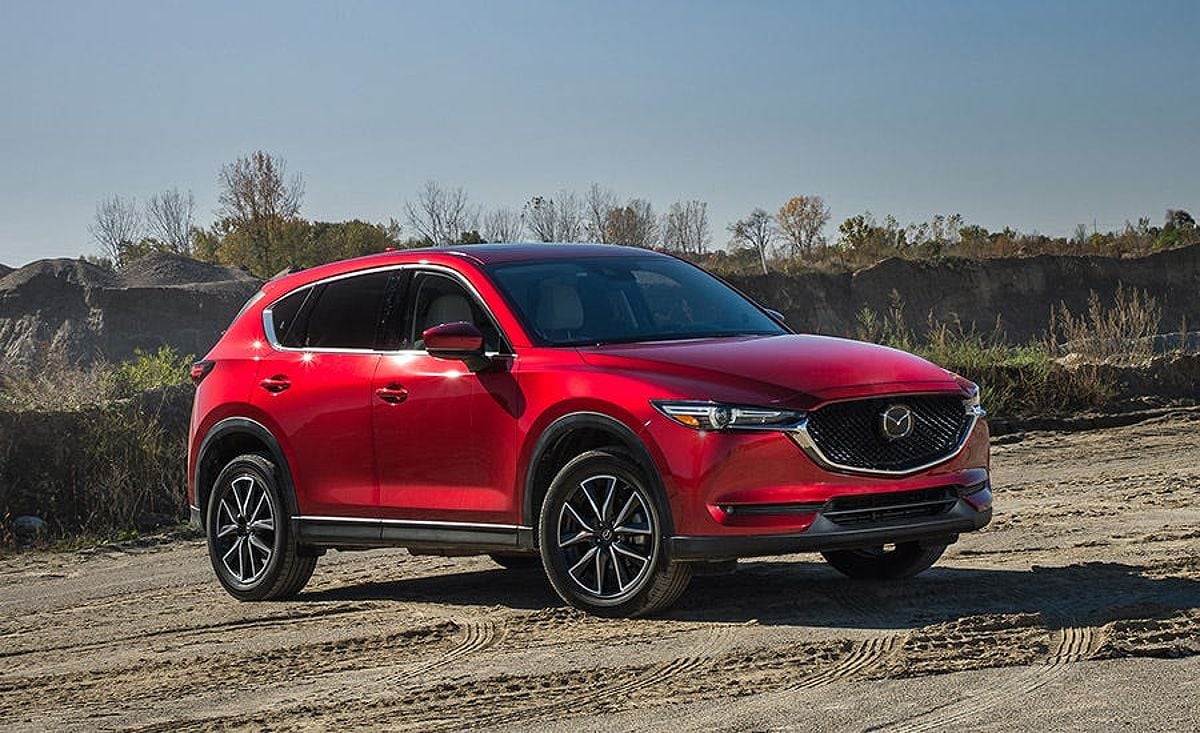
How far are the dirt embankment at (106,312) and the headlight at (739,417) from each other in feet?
107

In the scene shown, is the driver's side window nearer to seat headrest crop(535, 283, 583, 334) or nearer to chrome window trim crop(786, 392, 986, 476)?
seat headrest crop(535, 283, 583, 334)

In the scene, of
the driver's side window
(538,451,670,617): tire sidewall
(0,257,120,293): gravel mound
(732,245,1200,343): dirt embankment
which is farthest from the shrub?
(732,245,1200,343): dirt embankment

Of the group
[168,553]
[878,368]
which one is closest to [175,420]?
[168,553]

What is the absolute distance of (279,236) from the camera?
5259 centimetres

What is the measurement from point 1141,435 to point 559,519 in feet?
37.4

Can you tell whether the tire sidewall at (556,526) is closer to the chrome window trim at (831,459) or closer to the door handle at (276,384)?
the chrome window trim at (831,459)

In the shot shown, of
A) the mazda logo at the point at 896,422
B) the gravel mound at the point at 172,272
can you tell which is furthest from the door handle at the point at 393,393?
the gravel mound at the point at 172,272

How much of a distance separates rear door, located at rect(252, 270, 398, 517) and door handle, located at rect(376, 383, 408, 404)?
0.12 meters

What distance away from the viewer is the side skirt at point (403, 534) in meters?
9.20

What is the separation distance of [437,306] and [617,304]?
39.3 inches

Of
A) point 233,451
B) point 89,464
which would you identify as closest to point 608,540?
point 233,451

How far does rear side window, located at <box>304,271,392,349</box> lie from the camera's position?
10195mm

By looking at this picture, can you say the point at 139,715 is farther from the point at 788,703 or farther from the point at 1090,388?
the point at 1090,388

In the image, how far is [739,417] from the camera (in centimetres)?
833
